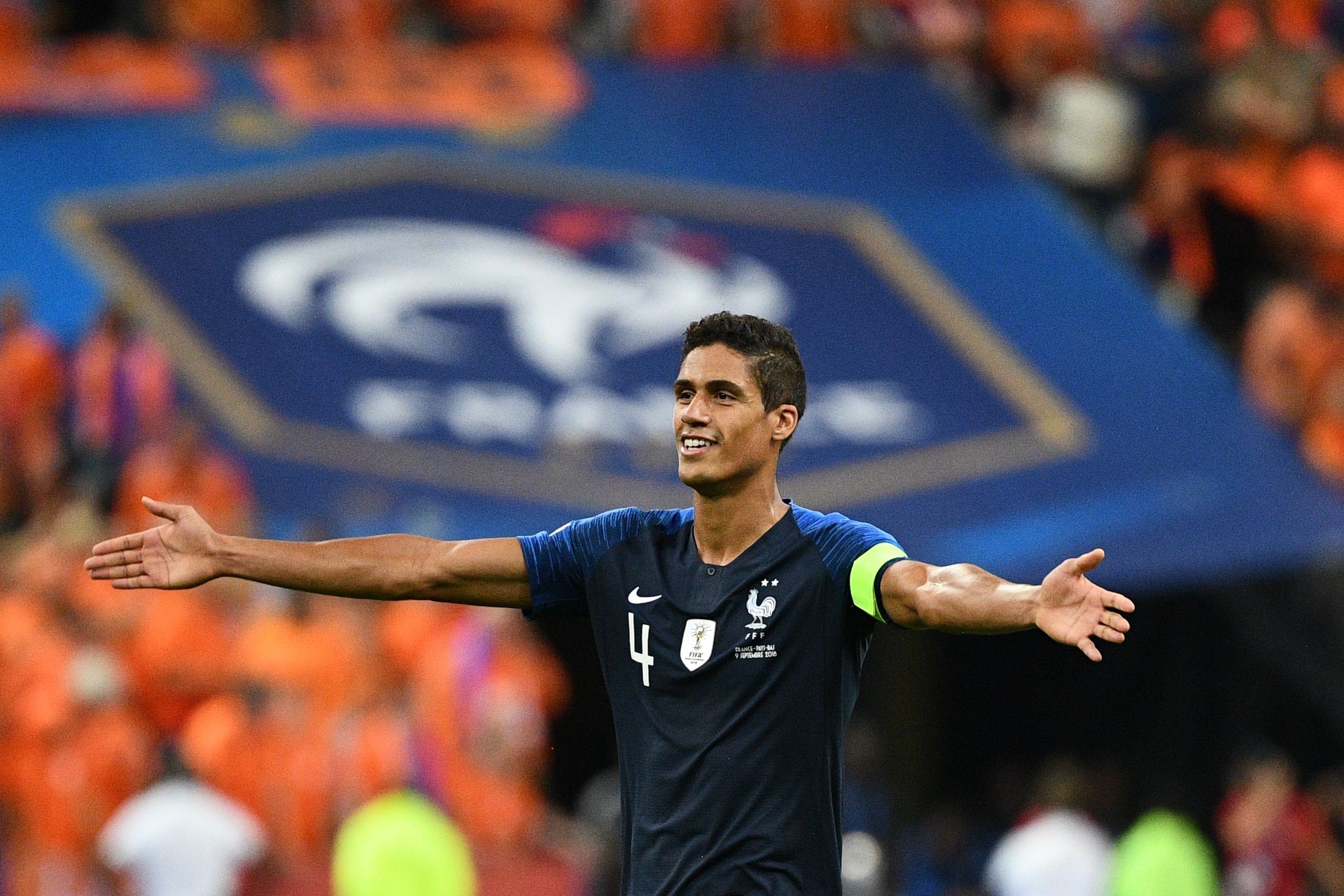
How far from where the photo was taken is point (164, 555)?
4.44m

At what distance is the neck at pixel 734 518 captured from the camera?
436 cm

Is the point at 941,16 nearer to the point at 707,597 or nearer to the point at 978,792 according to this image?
the point at 978,792

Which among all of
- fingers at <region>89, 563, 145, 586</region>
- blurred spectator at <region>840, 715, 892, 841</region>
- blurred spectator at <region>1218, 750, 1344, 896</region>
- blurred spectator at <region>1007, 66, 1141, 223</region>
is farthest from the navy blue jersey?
blurred spectator at <region>1007, 66, 1141, 223</region>

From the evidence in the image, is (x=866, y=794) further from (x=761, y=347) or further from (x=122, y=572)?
(x=122, y=572)

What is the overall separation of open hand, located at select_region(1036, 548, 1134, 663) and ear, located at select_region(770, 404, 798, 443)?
78 cm

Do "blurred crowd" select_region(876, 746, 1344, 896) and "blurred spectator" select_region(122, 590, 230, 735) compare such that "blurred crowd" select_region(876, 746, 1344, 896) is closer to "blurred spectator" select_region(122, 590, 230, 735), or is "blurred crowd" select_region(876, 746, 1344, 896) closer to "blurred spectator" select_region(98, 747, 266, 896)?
"blurred spectator" select_region(98, 747, 266, 896)

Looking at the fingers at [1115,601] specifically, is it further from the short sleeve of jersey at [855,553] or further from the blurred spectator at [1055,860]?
the blurred spectator at [1055,860]

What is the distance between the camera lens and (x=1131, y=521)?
11.8m

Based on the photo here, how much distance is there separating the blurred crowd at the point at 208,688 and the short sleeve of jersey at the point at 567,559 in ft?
16.1

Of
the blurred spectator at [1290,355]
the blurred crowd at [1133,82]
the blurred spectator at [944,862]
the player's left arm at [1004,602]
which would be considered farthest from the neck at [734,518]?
the blurred spectator at [1290,355]

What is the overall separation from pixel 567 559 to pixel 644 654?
302 millimetres

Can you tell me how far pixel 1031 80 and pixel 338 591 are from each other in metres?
11.4

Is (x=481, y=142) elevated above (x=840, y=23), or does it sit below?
below

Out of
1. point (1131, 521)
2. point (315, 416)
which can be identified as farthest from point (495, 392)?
point (1131, 521)
